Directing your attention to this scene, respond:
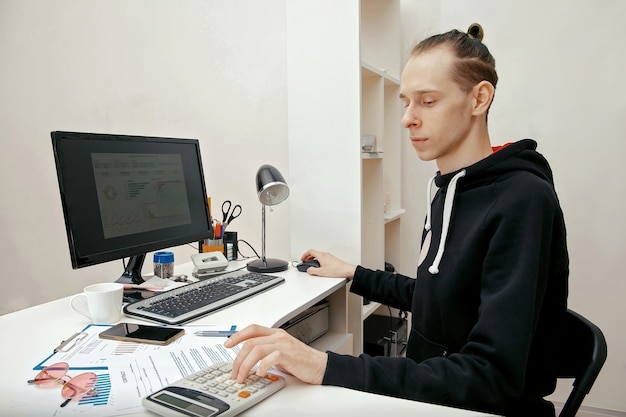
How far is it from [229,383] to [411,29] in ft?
6.85

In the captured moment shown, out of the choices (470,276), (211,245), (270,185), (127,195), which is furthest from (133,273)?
(470,276)

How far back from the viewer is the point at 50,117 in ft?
6.82

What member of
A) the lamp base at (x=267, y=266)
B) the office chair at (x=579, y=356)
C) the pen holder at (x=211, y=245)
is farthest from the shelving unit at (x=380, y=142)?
Result: the office chair at (x=579, y=356)

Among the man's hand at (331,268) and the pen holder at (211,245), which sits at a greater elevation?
the pen holder at (211,245)

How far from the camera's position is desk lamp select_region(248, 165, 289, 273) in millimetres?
1591

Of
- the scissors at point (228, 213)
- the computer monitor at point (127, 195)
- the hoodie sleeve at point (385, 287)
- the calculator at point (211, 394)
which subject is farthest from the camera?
the scissors at point (228, 213)

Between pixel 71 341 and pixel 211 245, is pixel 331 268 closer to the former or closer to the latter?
pixel 211 245

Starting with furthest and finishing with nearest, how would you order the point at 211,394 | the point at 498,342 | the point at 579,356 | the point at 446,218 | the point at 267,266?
the point at 267,266, the point at 446,218, the point at 579,356, the point at 498,342, the point at 211,394

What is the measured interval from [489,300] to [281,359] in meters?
0.39

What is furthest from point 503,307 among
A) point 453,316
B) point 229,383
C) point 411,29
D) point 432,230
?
point 411,29

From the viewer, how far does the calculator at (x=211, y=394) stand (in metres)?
0.64

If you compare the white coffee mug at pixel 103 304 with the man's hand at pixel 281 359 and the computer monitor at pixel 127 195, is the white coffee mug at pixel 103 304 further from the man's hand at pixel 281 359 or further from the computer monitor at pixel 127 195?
the man's hand at pixel 281 359

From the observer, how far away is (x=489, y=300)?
0.83 meters

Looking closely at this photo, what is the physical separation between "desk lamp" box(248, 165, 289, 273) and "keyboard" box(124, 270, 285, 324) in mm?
137
